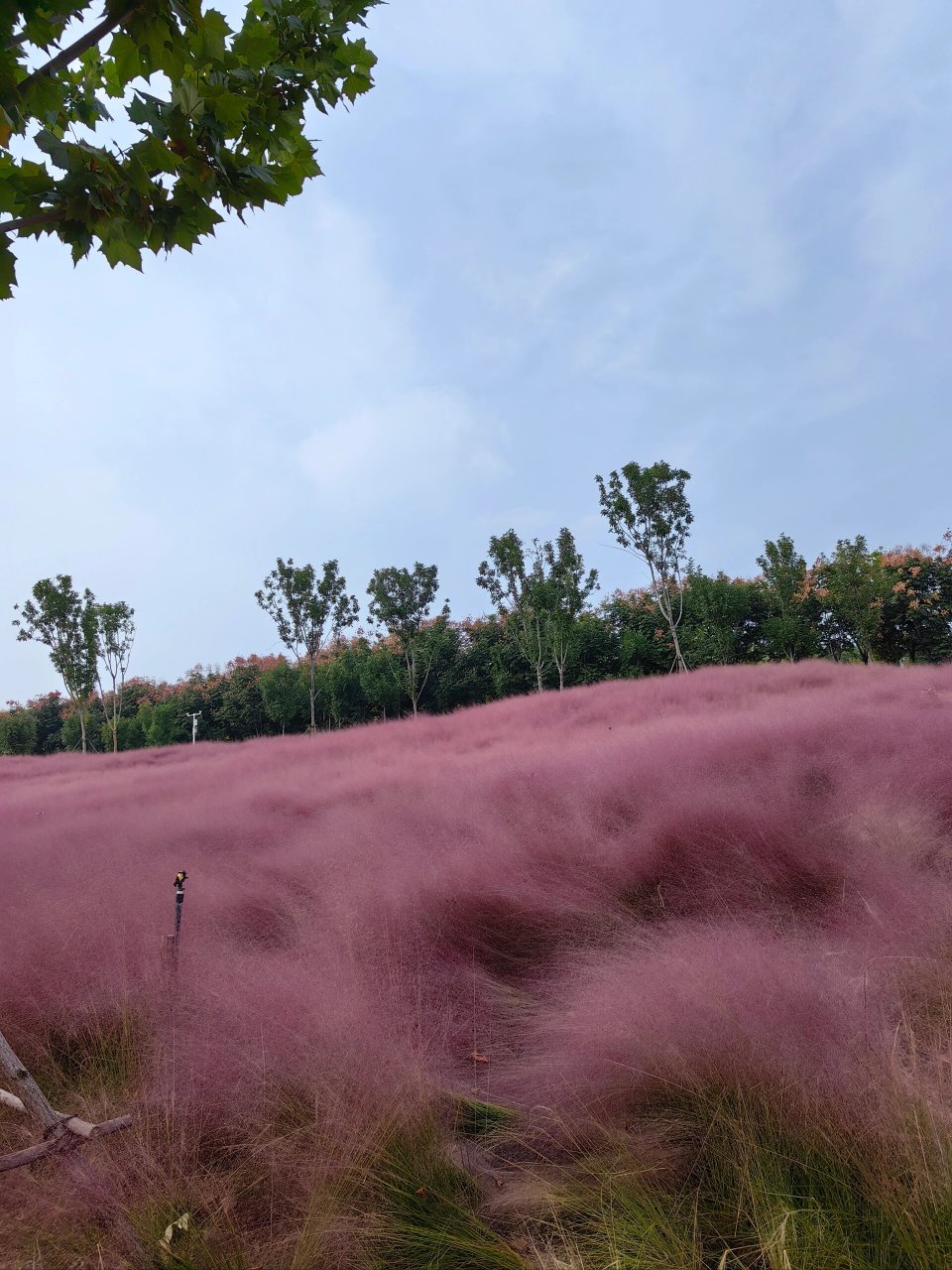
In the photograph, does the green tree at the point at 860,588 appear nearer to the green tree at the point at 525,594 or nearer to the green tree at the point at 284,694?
the green tree at the point at 525,594

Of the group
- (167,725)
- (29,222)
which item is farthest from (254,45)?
(167,725)

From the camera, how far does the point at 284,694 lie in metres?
24.2

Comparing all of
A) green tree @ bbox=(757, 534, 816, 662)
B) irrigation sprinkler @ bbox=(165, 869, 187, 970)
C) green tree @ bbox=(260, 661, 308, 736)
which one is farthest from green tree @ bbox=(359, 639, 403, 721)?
irrigation sprinkler @ bbox=(165, 869, 187, 970)

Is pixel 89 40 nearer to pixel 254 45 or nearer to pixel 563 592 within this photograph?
pixel 254 45

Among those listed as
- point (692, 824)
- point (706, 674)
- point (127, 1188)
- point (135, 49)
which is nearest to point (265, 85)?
point (135, 49)

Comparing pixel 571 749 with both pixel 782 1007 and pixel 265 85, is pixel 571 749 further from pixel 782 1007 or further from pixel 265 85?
pixel 265 85

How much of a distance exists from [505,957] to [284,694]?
72.1ft

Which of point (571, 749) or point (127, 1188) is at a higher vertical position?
point (571, 749)

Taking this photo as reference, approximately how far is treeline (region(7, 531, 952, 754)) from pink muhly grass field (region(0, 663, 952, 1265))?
1231cm

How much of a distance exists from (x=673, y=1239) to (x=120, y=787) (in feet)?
30.0

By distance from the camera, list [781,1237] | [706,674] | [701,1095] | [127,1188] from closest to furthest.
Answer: [781,1237] → [127,1188] → [701,1095] → [706,674]

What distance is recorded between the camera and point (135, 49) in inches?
68.0

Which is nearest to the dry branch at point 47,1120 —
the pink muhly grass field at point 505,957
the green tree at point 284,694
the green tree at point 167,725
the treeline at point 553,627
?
the pink muhly grass field at point 505,957

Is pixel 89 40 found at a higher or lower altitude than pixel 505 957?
higher
